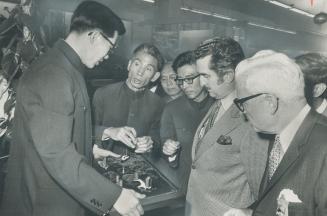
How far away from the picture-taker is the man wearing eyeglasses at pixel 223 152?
223 cm

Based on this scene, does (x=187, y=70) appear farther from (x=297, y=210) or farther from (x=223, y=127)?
(x=297, y=210)

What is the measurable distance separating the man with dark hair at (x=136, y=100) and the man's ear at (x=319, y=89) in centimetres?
191

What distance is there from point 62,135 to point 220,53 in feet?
4.68

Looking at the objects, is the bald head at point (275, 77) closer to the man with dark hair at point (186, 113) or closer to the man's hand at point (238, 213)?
the man's hand at point (238, 213)

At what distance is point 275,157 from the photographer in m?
1.89

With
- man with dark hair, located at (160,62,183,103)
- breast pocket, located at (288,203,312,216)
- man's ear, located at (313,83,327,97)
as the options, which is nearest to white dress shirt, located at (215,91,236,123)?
breast pocket, located at (288,203,312,216)

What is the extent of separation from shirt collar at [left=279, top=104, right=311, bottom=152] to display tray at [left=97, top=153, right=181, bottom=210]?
3.04 ft

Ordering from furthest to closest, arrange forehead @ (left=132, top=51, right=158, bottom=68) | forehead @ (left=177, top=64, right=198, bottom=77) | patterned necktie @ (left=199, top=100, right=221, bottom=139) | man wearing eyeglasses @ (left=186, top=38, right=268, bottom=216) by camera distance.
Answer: forehead @ (left=132, top=51, right=158, bottom=68) → forehead @ (left=177, top=64, right=198, bottom=77) → patterned necktie @ (left=199, top=100, right=221, bottom=139) → man wearing eyeglasses @ (left=186, top=38, right=268, bottom=216)

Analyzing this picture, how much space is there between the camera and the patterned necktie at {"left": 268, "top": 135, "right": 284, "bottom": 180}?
6.14 ft

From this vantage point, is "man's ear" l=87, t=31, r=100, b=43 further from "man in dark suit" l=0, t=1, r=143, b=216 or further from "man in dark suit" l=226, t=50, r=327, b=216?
"man in dark suit" l=226, t=50, r=327, b=216

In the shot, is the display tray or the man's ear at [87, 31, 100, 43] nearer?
the man's ear at [87, 31, 100, 43]

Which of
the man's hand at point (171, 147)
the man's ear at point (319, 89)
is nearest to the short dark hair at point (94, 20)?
the man's hand at point (171, 147)

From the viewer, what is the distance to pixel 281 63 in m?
1.70

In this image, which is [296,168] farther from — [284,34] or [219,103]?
[284,34]
